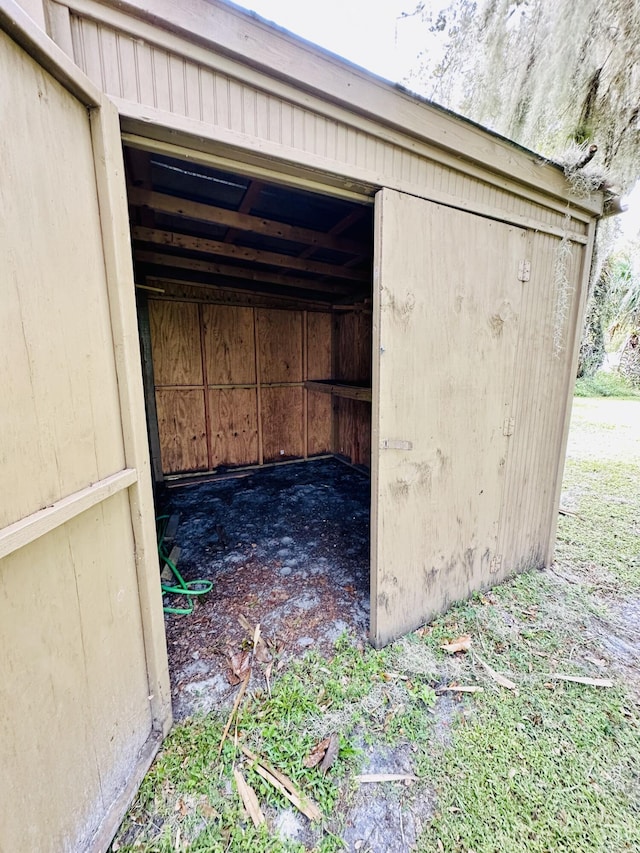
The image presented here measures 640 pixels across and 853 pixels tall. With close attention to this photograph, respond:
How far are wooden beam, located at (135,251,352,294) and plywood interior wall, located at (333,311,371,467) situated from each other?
633 millimetres

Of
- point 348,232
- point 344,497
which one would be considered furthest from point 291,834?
point 348,232

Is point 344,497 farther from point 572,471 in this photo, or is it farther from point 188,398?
point 572,471

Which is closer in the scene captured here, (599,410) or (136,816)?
(136,816)

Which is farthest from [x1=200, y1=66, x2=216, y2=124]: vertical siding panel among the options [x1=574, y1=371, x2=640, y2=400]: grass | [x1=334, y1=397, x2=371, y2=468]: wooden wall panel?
[x1=574, y1=371, x2=640, y2=400]: grass

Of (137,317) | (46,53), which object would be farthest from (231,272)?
(46,53)

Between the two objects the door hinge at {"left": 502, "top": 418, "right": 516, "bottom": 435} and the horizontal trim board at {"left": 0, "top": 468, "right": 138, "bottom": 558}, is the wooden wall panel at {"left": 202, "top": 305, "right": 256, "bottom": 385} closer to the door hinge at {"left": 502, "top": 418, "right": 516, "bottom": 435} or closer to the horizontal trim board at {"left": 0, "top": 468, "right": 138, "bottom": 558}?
the door hinge at {"left": 502, "top": 418, "right": 516, "bottom": 435}

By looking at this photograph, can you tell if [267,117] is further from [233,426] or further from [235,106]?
[233,426]

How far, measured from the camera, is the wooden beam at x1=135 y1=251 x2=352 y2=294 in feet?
11.2

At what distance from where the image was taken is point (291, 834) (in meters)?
1.13

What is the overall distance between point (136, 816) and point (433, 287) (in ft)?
8.01

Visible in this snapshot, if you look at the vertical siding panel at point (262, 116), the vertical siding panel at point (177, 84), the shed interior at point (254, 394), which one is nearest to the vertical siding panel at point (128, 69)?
the vertical siding panel at point (177, 84)

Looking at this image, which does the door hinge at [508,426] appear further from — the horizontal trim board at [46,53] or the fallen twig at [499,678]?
the horizontal trim board at [46,53]

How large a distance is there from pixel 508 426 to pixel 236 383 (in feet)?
11.5

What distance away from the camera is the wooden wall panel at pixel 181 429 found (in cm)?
441
